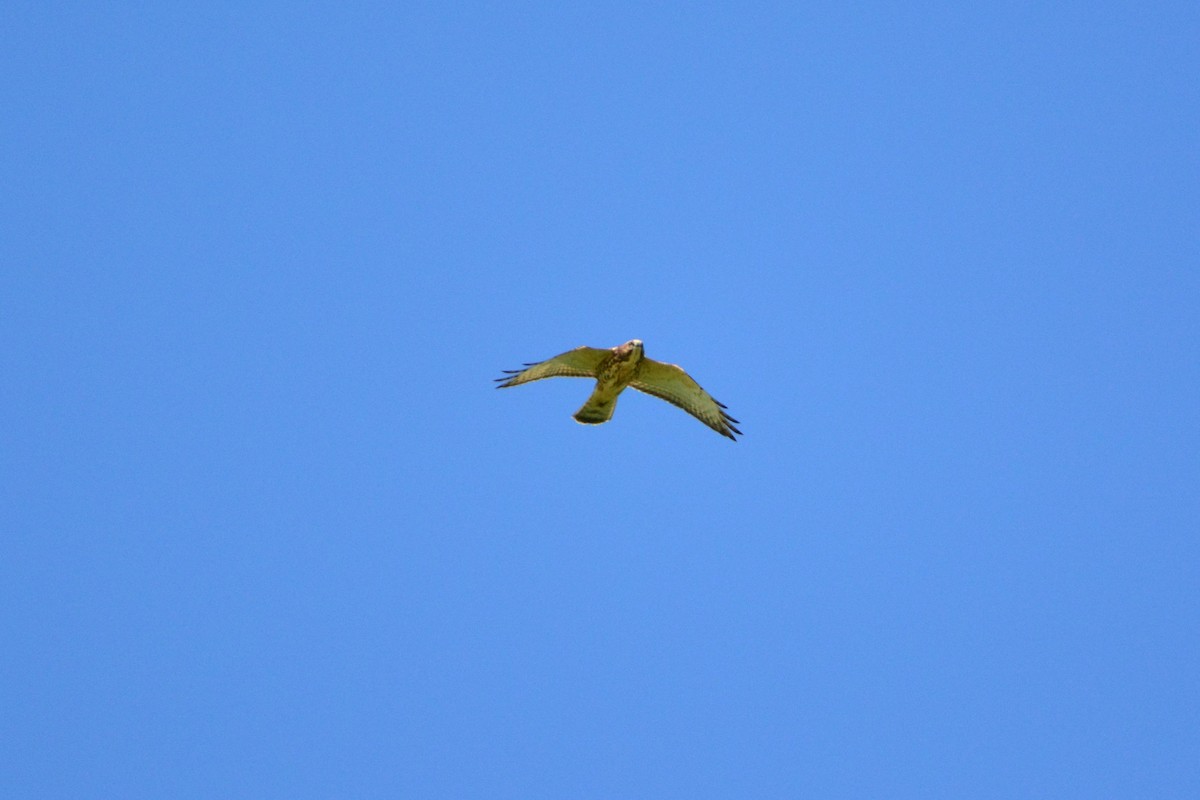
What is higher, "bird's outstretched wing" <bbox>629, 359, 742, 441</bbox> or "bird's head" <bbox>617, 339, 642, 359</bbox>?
"bird's outstretched wing" <bbox>629, 359, 742, 441</bbox>

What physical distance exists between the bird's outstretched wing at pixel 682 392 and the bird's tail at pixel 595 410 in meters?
0.45

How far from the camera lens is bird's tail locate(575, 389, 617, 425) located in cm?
1527

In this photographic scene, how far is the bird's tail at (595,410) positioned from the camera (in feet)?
50.1

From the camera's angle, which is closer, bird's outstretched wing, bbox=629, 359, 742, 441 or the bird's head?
the bird's head

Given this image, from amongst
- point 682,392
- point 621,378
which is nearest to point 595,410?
point 621,378

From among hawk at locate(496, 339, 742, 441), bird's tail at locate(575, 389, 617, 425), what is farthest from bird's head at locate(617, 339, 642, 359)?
bird's tail at locate(575, 389, 617, 425)

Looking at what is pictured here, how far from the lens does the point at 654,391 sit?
1577 centimetres

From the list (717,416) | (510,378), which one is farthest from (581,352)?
(717,416)

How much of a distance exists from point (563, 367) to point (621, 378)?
31.4 inches

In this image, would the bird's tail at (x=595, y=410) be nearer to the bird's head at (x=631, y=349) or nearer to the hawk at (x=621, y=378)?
the hawk at (x=621, y=378)

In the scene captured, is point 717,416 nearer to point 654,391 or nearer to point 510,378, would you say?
point 654,391

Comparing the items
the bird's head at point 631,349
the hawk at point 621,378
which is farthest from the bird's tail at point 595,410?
the bird's head at point 631,349

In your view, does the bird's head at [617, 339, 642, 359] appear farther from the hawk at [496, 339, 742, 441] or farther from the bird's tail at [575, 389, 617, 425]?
the bird's tail at [575, 389, 617, 425]

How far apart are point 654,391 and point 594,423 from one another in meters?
1.00
